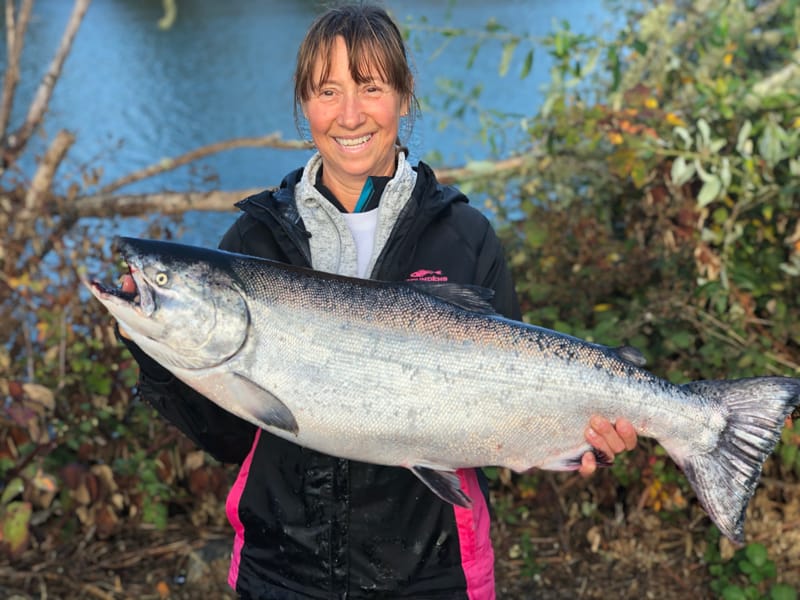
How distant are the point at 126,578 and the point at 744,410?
2821 millimetres

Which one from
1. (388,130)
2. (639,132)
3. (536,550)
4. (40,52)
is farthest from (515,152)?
(40,52)

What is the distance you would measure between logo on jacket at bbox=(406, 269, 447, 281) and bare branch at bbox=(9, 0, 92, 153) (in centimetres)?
397

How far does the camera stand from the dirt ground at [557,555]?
148 inches

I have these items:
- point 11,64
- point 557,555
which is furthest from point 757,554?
point 11,64

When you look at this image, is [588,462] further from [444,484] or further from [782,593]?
[782,593]

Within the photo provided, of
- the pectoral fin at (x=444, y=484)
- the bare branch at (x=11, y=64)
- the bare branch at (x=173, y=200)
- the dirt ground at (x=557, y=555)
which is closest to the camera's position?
the pectoral fin at (x=444, y=484)

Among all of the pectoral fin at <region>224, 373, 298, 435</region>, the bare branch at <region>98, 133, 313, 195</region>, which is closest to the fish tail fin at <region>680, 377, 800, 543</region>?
the pectoral fin at <region>224, 373, 298, 435</region>

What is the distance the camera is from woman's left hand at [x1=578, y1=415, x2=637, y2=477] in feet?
7.29

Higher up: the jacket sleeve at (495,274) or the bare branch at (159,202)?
the jacket sleeve at (495,274)

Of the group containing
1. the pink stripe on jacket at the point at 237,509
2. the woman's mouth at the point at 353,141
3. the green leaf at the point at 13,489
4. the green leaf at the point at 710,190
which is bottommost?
the green leaf at the point at 13,489

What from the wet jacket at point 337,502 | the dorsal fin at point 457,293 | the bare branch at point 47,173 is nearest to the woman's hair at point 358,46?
the wet jacket at point 337,502

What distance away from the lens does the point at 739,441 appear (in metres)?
2.25

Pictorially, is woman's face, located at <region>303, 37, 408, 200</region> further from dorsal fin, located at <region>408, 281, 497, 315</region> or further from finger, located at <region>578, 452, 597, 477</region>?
finger, located at <region>578, 452, 597, 477</region>

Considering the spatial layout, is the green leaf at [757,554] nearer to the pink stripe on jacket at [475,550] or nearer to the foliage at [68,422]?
the pink stripe on jacket at [475,550]
